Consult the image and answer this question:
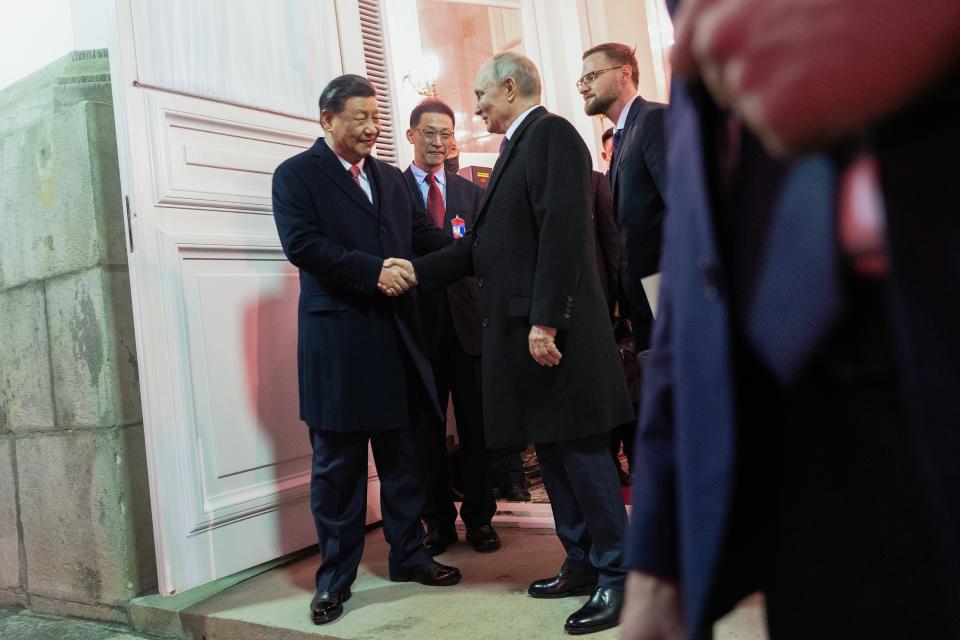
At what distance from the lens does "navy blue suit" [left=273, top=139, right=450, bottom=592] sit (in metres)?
2.55

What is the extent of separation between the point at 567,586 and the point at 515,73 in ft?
5.09

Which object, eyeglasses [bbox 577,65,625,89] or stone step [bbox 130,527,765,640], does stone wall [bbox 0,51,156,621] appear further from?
eyeglasses [bbox 577,65,625,89]

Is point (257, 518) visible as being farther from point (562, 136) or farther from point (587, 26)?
point (587, 26)

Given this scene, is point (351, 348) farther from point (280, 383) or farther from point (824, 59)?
point (824, 59)

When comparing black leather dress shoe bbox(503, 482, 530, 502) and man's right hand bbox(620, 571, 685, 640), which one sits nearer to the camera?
man's right hand bbox(620, 571, 685, 640)

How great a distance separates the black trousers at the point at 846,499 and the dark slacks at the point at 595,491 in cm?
165

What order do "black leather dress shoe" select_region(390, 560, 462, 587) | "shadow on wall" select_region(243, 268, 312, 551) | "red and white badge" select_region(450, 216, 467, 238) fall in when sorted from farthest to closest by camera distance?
1. "red and white badge" select_region(450, 216, 467, 238)
2. "shadow on wall" select_region(243, 268, 312, 551)
3. "black leather dress shoe" select_region(390, 560, 462, 587)

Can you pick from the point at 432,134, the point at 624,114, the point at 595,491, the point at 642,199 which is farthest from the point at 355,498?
the point at 432,134

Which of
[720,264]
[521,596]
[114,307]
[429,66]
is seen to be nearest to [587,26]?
[429,66]

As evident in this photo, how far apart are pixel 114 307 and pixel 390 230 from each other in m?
1.10

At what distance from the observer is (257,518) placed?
3020mm

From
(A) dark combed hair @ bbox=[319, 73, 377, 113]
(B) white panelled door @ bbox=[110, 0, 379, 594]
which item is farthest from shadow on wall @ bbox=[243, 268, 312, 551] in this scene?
(A) dark combed hair @ bbox=[319, 73, 377, 113]

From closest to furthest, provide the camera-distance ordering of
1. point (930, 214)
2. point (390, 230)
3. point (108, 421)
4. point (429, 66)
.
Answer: point (930, 214) < point (390, 230) < point (108, 421) < point (429, 66)

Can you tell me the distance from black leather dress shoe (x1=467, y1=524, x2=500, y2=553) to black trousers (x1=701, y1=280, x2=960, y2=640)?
2557 mm
